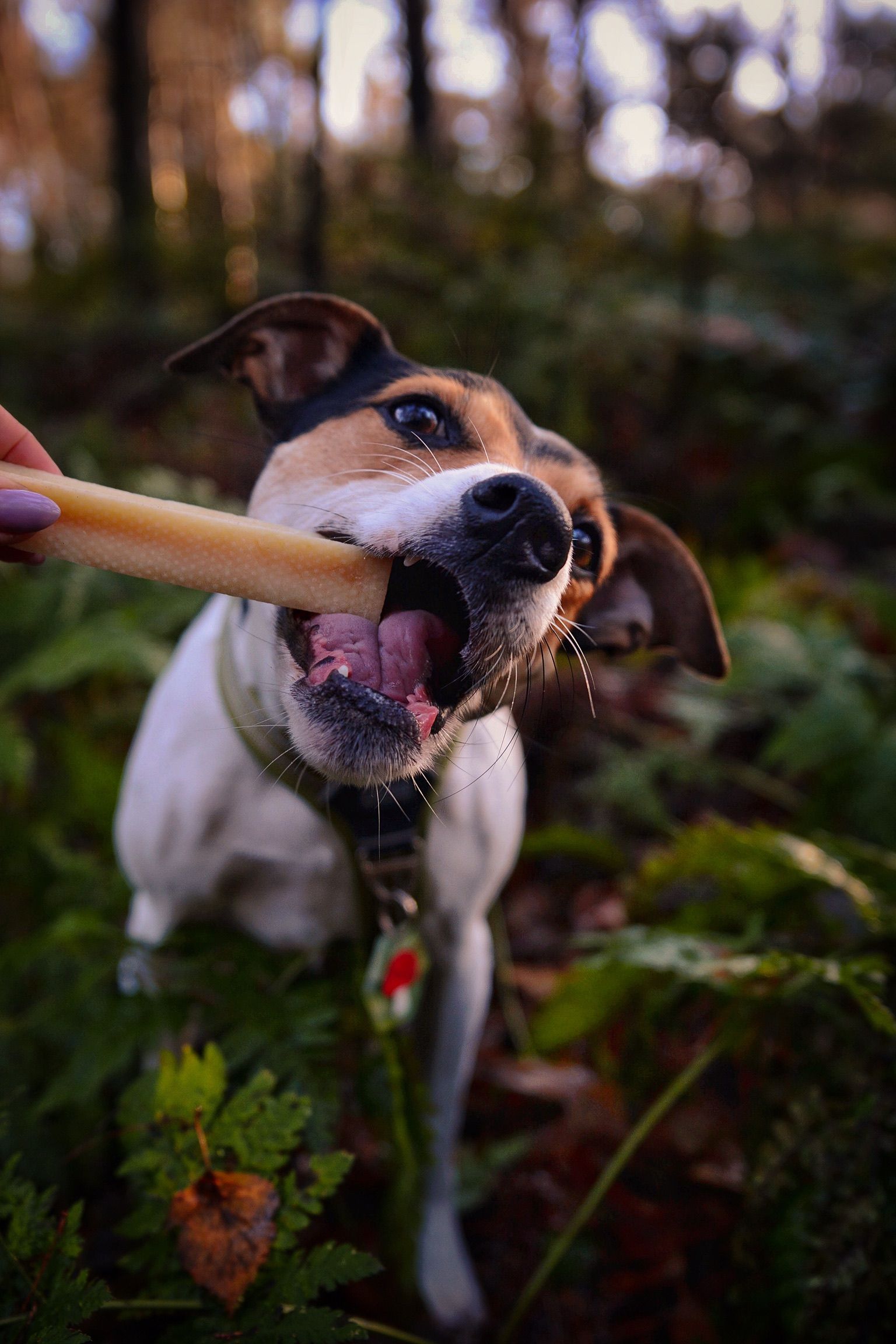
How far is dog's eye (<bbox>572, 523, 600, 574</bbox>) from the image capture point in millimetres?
1995

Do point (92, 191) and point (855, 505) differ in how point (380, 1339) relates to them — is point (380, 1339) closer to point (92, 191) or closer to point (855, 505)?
point (855, 505)

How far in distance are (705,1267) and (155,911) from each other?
1.77 m

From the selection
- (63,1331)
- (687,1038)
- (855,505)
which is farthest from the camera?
(855,505)

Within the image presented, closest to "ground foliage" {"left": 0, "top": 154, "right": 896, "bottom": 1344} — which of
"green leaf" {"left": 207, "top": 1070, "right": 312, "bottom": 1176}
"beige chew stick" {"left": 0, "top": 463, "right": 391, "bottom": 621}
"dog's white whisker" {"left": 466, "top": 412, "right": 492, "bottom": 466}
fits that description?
Answer: "green leaf" {"left": 207, "top": 1070, "right": 312, "bottom": 1176}

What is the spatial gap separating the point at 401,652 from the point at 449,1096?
1426 mm

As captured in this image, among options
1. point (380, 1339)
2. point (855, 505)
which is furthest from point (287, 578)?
point (855, 505)

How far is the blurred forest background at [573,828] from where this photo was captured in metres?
1.87

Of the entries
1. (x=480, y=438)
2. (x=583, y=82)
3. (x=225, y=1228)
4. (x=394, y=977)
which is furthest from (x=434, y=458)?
(x=583, y=82)

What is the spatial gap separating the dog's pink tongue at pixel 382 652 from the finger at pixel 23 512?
21.0 inches

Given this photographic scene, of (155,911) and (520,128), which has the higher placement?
(520,128)

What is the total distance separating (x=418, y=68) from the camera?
10859mm

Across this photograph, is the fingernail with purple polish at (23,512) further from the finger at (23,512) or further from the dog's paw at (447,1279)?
the dog's paw at (447,1279)

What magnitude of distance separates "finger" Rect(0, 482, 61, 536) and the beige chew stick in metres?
0.05

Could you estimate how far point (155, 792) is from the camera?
2.09 meters
